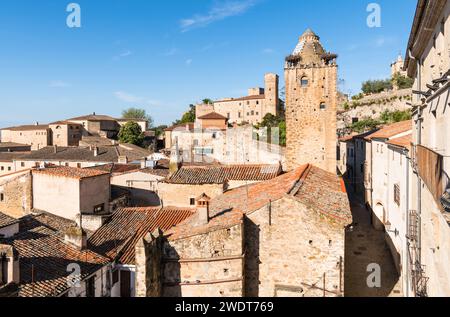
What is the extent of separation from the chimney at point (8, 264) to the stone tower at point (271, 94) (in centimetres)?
7545

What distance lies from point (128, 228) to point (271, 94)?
70.5m

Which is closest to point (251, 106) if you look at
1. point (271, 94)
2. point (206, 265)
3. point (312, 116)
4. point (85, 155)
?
point (271, 94)

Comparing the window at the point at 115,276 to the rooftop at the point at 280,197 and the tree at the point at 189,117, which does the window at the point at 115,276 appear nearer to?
the rooftop at the point at 280,197

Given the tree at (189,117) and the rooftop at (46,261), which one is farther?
the tree at (189,117)

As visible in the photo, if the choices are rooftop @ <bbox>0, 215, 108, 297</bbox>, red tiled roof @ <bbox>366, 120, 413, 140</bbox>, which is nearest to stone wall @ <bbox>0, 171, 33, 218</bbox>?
rooftop @ <bbox>0, 215, 108, 297</bbox>

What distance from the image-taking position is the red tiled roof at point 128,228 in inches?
567

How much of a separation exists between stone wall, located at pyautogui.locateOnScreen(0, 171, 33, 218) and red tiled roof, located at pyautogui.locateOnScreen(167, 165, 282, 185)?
8.10 metres

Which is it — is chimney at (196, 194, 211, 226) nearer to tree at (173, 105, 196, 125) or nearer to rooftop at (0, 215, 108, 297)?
rooftop at (0, 215, 108, 297)

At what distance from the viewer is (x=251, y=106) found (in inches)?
3413

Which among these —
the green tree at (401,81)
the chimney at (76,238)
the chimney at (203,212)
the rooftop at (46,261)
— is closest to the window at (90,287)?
the rooftop at (46,261)

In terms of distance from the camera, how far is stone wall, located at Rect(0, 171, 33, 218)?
21078mm

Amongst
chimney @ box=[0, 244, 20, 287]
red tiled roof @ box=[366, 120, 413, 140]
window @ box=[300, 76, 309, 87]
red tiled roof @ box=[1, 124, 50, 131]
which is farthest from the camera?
red tiled roof @ box=[1, 124, 50, 131]

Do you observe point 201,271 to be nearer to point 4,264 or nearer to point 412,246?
point 4,264
